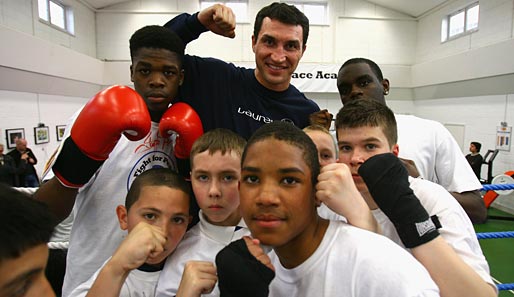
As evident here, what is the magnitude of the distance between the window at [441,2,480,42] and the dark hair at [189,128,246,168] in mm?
9243

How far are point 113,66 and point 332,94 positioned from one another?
6828 millimetres

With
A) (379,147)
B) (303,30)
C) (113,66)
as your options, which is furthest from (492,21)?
(113,66)

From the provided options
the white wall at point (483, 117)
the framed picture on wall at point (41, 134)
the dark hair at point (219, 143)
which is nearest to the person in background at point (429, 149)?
the dark hair at point (219, 143)

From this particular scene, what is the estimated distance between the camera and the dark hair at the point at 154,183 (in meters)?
1.22

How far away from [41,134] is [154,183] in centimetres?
734

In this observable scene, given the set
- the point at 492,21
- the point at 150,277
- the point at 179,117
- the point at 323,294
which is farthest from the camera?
the point at 492,21

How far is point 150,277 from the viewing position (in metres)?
1.18

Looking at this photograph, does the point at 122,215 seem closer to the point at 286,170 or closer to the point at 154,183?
the point at 154,183

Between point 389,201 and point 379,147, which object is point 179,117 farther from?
point 389,201

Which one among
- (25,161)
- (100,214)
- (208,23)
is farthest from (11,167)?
(208,23)

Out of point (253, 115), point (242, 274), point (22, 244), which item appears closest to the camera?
point (22, 244)

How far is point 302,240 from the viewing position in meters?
0.87

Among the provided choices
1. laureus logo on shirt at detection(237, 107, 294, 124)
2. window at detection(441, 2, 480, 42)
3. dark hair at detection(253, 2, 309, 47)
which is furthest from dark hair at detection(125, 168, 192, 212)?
window at detection(441, 2, 480, 42)

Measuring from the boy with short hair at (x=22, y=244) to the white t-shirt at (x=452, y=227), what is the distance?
3.20ft
